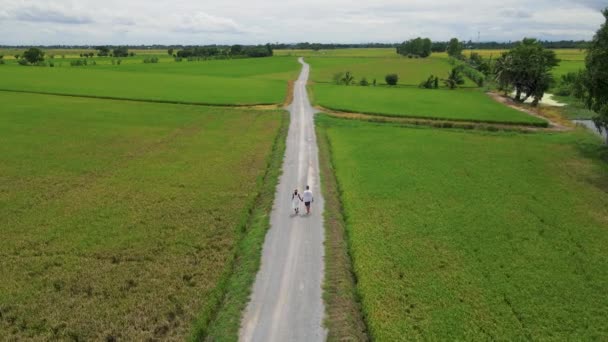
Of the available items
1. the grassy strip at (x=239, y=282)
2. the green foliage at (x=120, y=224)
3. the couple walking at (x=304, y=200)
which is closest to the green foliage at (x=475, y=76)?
the green foliage at (x=120, y=224)

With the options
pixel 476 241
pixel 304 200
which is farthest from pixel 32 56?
pixel 476 241

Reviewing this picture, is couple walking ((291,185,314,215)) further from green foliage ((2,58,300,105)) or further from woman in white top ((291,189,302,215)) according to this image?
green foliage ((2,58,300,105))

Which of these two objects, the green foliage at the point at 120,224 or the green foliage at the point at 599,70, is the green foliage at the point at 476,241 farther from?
the green foliage at the point at 120,224

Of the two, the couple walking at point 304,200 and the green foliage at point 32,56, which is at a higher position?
the green foliage at point 32,56

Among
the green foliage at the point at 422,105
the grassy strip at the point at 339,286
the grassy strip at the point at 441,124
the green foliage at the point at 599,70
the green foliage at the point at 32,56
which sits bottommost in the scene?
the grassy strip at the point at 339,286

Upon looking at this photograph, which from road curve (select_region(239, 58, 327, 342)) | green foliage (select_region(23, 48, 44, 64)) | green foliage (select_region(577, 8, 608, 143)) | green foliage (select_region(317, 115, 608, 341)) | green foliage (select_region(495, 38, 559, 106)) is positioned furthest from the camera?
green foliage (select_region(23, 48, 44, 64))

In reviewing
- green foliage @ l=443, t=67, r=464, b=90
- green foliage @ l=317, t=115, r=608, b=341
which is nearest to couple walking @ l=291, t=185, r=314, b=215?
green foliage @ l=317, t=115, r=608, b=341

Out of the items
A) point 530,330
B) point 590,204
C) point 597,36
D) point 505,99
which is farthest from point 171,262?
point 505,99
